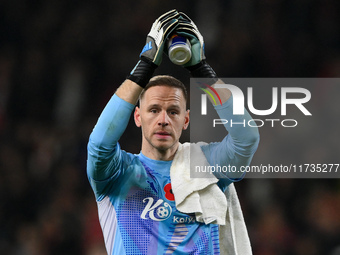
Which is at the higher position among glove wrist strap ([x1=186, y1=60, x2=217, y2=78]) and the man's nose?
glove wrist strap ([x1=186, y1=60, x2=217, y2=78])

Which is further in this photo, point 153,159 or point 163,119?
point 153,159

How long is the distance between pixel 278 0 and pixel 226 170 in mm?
3072

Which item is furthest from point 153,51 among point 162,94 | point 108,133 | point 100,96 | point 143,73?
point 100,96

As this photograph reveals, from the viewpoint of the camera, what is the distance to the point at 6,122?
498 centimetres

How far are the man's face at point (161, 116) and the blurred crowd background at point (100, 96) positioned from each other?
1.89m

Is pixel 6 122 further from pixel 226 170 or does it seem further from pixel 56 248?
pixel 226 170

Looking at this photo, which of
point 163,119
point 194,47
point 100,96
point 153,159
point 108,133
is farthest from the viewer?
point 100,96

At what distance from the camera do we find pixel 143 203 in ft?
9.59

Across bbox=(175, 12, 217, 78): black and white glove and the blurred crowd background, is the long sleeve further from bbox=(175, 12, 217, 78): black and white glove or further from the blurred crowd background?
the blurred crowd background

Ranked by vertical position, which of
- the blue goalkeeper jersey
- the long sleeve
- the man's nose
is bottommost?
the blue goalkeeper jersey

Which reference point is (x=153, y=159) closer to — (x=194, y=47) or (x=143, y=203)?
(x=143, y=203)

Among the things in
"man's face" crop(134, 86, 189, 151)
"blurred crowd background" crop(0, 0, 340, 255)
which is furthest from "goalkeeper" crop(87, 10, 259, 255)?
"blurred crowd background" crop(0, 0, 340, 255)

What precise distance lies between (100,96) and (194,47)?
243 centimetres

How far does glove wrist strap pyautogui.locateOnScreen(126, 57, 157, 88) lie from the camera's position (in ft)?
9.03
